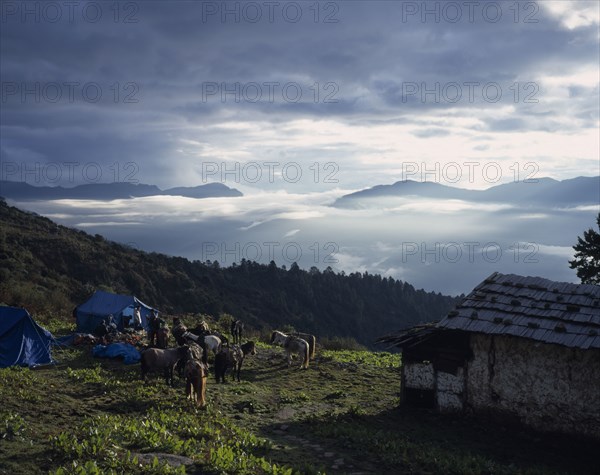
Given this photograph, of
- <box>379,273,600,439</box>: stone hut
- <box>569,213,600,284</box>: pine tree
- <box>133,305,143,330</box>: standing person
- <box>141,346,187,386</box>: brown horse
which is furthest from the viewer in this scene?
<box>569,213,600,284</box>: pine tree

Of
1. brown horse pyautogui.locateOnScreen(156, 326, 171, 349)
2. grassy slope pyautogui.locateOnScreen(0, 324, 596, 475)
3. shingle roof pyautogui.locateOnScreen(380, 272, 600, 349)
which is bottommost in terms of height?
grassy slope pyautogui.locateOnScreen(0, 324, 596, 475)

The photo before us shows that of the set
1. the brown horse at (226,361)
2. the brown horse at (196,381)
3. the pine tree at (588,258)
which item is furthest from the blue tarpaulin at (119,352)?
the pine tree at (588,258)

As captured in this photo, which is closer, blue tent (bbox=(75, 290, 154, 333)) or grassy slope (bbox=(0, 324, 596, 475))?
grassy slope (bbox=(0, 324, 596, 475))

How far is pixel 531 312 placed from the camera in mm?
19188

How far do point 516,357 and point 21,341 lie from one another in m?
20.6

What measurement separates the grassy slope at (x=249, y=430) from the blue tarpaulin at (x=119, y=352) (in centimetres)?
101

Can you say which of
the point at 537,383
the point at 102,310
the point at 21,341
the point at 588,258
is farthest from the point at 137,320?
the point at 588,258

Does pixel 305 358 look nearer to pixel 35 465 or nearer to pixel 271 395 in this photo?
pixel 271 395

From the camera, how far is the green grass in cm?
1187

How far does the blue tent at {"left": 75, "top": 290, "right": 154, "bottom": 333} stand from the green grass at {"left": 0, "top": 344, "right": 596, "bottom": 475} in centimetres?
847

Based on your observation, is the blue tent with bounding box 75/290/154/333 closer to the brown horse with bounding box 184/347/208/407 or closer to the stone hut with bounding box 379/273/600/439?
the brown horse with bounding box 184/347/208/407

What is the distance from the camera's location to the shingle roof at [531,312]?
1771 cm

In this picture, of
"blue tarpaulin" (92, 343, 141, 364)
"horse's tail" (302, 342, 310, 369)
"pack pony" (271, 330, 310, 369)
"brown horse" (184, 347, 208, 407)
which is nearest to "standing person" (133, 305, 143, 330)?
"blue tarpaulin" (92, 343, 141, 364)

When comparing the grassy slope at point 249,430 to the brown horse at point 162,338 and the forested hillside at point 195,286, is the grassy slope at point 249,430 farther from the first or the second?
the forested hillside at point 195,286
